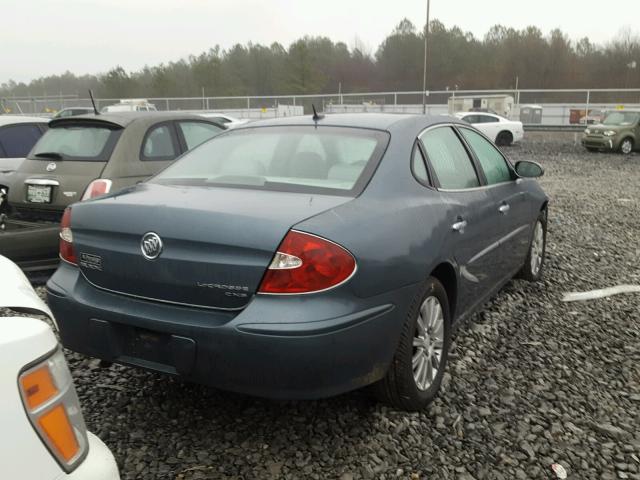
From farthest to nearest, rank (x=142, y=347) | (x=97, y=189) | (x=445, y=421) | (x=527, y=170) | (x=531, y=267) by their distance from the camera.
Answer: (x=531, y=267)
(x=97, y=189)
(x=527, y=170)
(x=445, y=421)
(x=142, y=347)

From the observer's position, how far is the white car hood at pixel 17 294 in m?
1.42

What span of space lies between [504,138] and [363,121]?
877 inches

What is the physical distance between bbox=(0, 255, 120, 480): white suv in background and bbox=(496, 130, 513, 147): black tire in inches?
959

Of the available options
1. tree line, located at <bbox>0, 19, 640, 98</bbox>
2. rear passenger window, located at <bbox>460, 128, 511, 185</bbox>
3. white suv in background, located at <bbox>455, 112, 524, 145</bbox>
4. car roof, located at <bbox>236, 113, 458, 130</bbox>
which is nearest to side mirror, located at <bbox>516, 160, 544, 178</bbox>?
rear passenger window, located at <bbox>460, 128, 511, 185</bbox>

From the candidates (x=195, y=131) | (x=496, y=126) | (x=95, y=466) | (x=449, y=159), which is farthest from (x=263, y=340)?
(x=496, y=126)

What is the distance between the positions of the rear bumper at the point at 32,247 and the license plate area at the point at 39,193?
12.0 inches

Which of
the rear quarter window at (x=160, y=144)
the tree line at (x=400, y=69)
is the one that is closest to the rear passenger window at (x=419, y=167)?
the rear quarter window at (x=160, y=144)

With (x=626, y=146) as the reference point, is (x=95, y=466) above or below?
above

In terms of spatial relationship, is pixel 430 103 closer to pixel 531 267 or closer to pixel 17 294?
pixel 531 267

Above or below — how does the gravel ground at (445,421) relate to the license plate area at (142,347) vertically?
below

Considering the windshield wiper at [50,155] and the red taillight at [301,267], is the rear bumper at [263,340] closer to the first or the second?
the red taillight at [301,267]

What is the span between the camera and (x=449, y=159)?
3.62 m

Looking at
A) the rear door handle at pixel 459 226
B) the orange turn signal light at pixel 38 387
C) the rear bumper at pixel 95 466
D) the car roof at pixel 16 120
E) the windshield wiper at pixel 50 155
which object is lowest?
the rear bumper at pixel 95 466

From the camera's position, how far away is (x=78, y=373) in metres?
3.48
